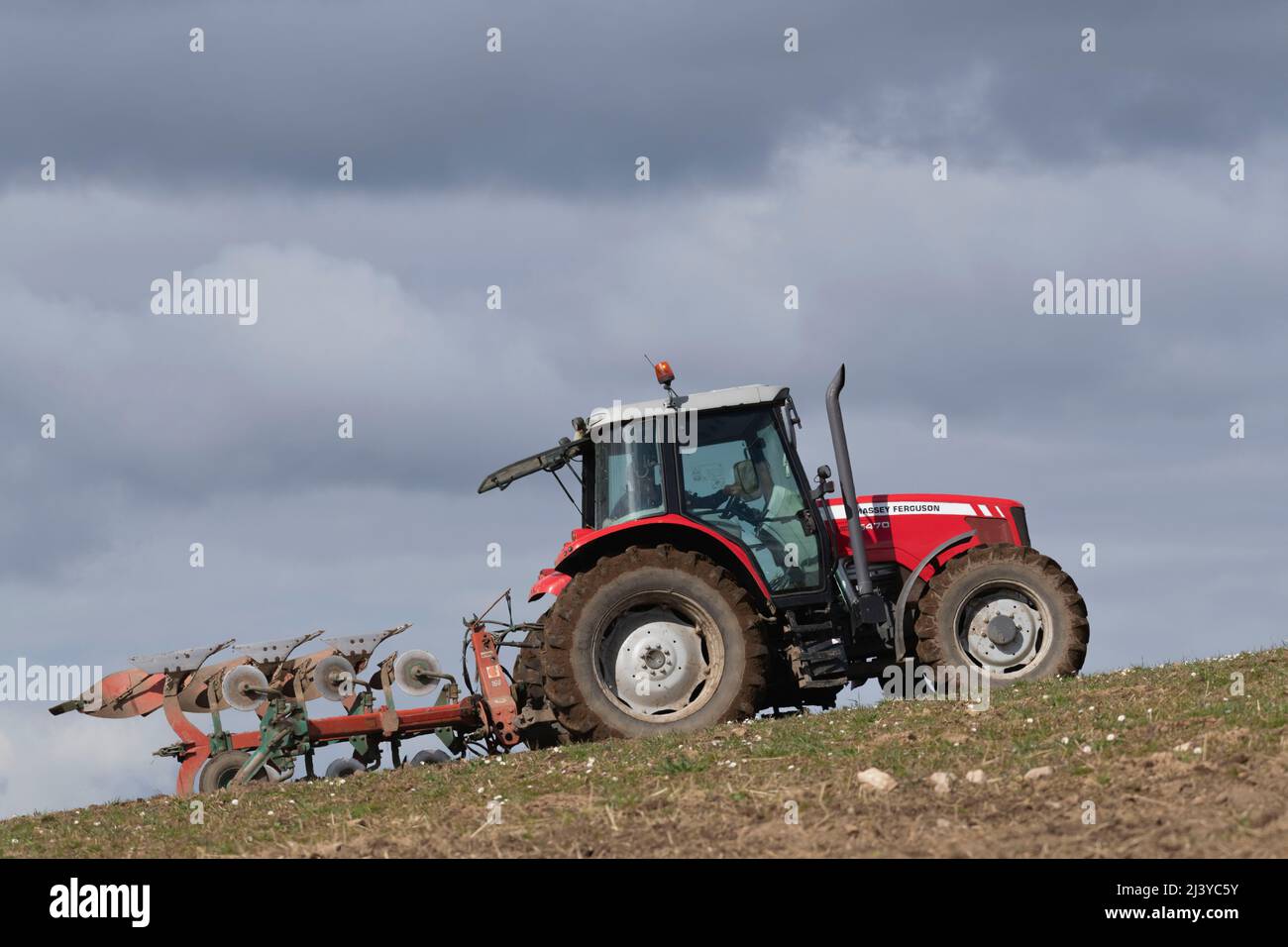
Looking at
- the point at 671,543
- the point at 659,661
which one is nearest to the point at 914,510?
the point at 671,543

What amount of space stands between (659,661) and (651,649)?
13cm

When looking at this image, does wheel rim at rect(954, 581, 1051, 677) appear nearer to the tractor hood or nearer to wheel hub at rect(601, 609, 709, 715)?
wheel hub at rect(601, 609, 709, 715)

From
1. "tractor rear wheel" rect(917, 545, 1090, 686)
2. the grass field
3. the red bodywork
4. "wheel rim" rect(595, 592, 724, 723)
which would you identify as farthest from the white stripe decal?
"wheel rim" rect(595, 592, 724, 723)

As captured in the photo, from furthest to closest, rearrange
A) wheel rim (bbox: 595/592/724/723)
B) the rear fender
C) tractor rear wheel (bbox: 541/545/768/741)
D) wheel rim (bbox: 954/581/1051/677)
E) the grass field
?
wheel rim (bbox: 954/581/1051/677)
the rear fender
wheel rim (bbox: 595/592/724/723)
tractor rear wheel (bbox: 541/545/768/741)
the grass field

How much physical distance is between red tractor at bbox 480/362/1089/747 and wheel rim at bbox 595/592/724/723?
14 mm

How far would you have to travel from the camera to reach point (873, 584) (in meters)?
14.0

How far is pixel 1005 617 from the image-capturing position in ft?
44.7

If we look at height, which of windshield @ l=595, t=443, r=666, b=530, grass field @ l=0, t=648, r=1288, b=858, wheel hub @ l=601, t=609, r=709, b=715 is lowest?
grass field @ l=0, t=648, r=1288, b=858

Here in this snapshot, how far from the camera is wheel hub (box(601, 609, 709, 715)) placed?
12.7 meters

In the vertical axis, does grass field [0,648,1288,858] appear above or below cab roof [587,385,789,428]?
below
